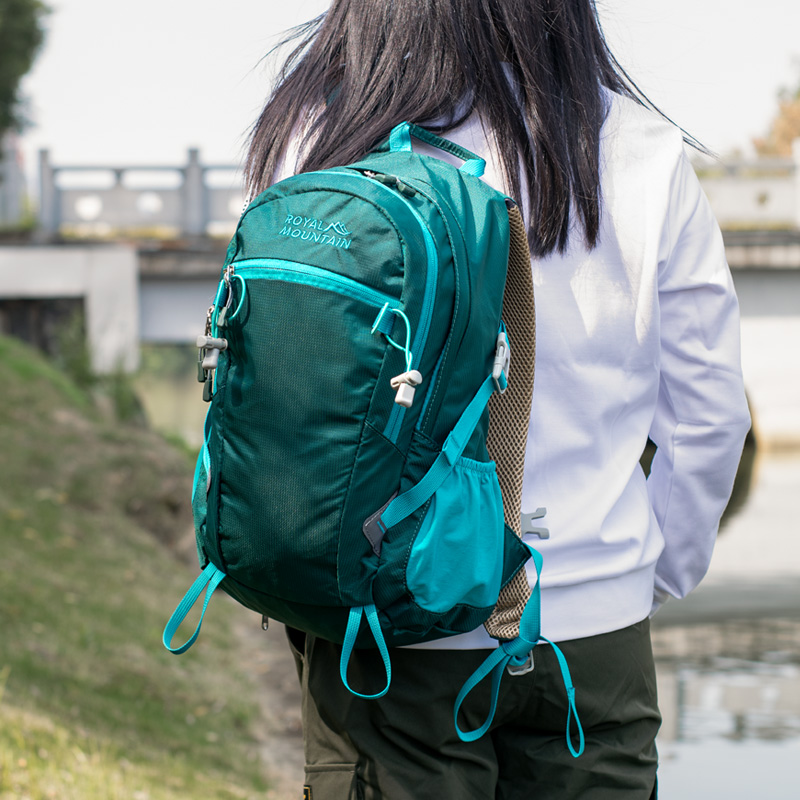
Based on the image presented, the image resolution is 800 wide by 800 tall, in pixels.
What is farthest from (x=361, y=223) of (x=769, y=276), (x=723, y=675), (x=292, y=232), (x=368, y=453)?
(x=769, y=276)

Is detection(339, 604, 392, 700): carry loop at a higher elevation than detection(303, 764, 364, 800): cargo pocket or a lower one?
higher

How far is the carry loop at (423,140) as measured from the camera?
149cm

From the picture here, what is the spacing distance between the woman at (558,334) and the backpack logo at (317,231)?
0.18 metres

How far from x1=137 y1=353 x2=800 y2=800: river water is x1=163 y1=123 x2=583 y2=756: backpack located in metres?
Result: 4.12

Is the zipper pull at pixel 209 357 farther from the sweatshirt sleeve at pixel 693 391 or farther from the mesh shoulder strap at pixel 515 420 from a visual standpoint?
the sweatshirt sleeve at pixel 693 391

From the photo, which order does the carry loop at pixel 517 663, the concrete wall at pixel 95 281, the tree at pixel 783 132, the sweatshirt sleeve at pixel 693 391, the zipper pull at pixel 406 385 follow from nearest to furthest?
the zipper pull at pixel 406 385
the carry loop at pixel 517 663
the sweatshirt sleeve at pixel 693 391
the concrete wall at pixel 95 281
the tree at pixel 783 132

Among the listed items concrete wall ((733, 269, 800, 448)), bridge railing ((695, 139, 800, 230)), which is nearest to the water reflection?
concrete wall ((733, 269, 800, 448))

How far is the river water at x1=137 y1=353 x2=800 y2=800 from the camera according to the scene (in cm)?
522

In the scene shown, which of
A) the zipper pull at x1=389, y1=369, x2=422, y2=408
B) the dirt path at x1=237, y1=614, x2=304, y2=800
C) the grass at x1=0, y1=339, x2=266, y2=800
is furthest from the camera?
the dirt path at x1=237, y1=614, x2=304, y2=800

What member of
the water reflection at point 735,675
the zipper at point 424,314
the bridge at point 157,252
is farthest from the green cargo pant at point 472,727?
the bridge at point 157,252

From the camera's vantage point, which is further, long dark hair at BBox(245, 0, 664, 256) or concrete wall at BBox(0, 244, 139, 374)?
concrete wall at BBox(0, 244, 139, 374)

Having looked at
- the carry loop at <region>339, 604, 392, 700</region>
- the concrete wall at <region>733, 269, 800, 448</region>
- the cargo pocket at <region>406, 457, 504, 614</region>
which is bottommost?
the concrete wall at <region>733, 269, 800, 448</region>

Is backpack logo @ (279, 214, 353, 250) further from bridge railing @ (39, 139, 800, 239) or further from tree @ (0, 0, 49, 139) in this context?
tree @ (0, 0, 49, 139)

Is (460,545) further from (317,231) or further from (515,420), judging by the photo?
(317,231)
